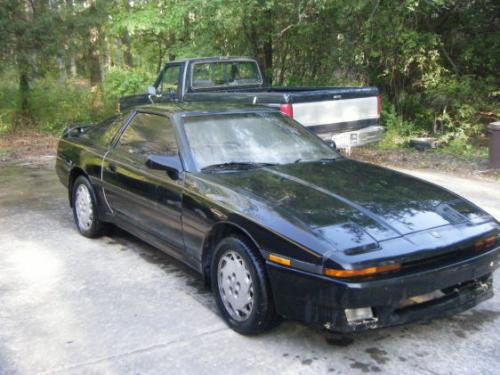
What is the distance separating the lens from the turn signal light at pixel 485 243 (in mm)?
3623

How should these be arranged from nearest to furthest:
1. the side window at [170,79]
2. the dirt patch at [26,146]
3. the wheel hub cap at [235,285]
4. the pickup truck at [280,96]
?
the wheel hub cap at [235,285]
the pickup truck at [280,96]
the side window at [170,79]
the dirt patch at [26,146]

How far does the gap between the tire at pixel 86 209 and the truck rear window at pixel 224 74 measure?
169 inches

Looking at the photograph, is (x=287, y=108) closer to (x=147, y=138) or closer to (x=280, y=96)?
(x=280, y=96)

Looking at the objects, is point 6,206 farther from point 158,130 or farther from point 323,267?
point 323,267

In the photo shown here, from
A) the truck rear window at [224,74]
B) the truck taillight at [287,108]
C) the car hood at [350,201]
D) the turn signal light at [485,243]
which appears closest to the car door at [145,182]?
the car hood at [350,201]

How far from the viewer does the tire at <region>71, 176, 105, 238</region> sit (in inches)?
227

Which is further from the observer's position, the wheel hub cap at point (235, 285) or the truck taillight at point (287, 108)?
the truck taillight at point (287, 108)

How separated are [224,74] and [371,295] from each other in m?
7.74

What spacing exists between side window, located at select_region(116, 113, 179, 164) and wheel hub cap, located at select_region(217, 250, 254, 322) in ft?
3.72

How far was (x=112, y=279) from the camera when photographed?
4.82m

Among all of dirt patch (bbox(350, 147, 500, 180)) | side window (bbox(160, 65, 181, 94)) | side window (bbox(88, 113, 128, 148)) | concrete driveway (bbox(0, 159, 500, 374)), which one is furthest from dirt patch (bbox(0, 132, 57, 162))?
concrete driveway (bbox(0, 159, 500, 374))

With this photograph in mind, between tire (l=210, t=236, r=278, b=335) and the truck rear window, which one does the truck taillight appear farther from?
tire (l=210, t=236, r=278, b=335)

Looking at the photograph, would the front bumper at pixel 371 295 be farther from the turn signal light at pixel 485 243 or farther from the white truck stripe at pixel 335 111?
the white truck stripe at pixel 335 111

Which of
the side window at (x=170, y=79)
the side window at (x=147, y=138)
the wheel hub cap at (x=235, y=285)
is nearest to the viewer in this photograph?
the wheel hub cap at (x=235, y=285)
